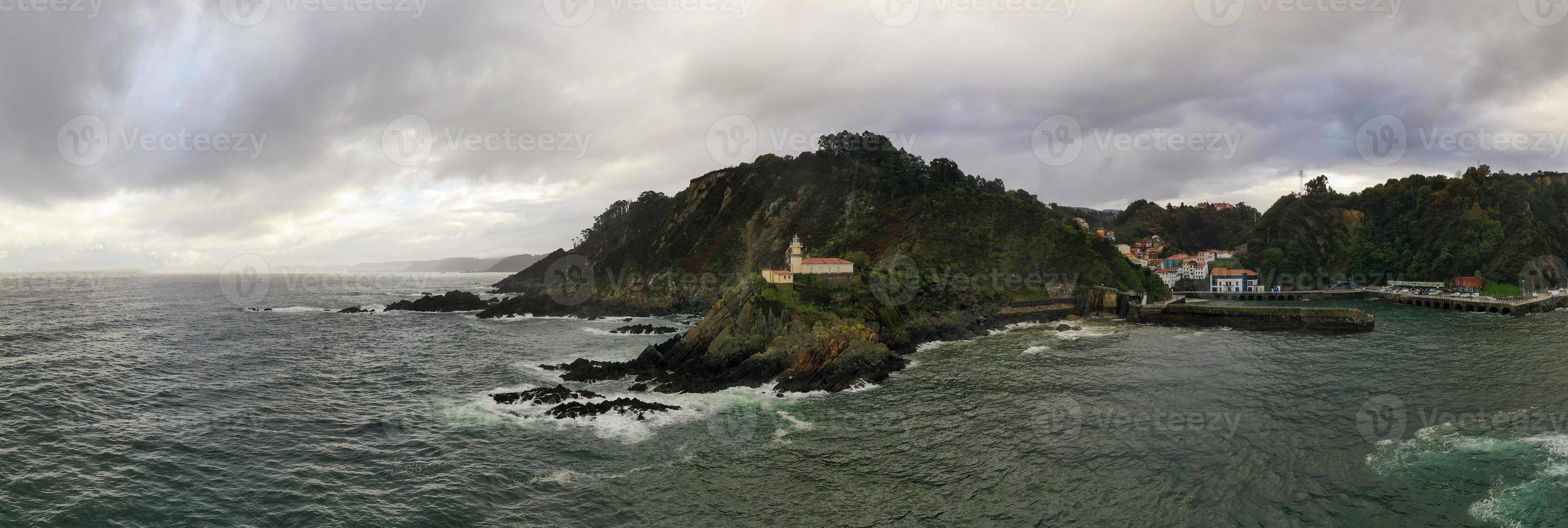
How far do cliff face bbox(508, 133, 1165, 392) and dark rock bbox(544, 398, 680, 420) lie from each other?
17.4ft

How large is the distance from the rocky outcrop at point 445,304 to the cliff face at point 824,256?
925cm

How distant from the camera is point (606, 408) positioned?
3516 cm

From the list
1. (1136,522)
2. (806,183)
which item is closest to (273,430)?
(1136,522)

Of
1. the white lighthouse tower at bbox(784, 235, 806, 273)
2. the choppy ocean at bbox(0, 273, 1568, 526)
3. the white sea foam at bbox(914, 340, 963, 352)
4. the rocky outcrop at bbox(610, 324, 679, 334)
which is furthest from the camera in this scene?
the rocky outcrop at bbox(610, 324, 679, 334)

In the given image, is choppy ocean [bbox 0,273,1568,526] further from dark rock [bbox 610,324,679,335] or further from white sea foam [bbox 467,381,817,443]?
dark rock [bbox 610,324,679,335]

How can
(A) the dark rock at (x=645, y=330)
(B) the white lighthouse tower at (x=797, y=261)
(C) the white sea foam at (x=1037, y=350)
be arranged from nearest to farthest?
(C) the white sea foam at (x=1037, y=350) → (B) the white lighthouse tower at (x=797, y=261) → (A) the dark rock at (x=645, y=330)

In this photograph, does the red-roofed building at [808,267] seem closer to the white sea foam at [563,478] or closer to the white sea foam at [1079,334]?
the white sea foam at [1079,334]

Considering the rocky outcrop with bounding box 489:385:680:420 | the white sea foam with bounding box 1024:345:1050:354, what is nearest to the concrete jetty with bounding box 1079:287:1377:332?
the white sea foam with bounding box 1024:345:1050:354

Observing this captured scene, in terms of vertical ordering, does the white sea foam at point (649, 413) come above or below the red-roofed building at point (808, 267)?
below

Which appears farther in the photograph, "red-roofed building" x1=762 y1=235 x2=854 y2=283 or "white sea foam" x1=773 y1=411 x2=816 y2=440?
"red-roofed building" x1=762 y1=235 x2=854 y2=283

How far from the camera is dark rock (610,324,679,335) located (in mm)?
70750

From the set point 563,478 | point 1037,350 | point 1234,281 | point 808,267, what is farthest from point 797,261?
point 1234,281

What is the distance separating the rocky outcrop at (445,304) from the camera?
102 meters

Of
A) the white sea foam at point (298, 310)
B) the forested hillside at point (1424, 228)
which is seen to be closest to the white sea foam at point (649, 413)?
the white sea foam at point (298, 310)
